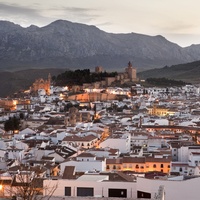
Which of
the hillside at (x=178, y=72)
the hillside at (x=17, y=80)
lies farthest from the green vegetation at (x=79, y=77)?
the hillside at (x=178, y=72)

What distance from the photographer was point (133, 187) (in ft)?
46.3

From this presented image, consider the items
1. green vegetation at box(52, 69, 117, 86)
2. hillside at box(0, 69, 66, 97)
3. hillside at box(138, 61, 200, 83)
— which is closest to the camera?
green vegetation at box(52, 69, 117, 86)

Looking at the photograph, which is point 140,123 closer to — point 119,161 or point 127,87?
point 119,161

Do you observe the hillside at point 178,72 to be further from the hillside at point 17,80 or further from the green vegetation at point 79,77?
the green vegetation at point 79,77

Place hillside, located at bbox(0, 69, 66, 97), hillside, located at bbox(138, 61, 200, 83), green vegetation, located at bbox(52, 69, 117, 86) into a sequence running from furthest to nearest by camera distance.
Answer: hillside, located at bbox(138, 61, 200, 83) → hillside, located at bbox(0, 69, 66, 97) → green vegetation, located at bbox(52, 69, 117, 86)

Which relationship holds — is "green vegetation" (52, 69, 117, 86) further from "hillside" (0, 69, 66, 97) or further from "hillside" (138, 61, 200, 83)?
"hillside" (138, 61, 200, 83)

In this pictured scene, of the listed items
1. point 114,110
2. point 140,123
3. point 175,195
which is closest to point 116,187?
point 175,195

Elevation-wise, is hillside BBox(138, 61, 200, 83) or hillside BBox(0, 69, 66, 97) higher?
hillside BBox(138, 61, 200, 83)

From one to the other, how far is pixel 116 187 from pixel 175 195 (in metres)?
1.68

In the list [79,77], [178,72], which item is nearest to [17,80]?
[79,77]

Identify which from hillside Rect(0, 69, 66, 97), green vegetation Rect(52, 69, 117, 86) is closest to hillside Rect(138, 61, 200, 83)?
hillside Rect(0, 69, 66, 97)

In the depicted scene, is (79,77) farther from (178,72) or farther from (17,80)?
(178,72)

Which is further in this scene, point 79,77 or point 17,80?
point 17,80

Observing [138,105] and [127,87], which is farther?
[127,87]
